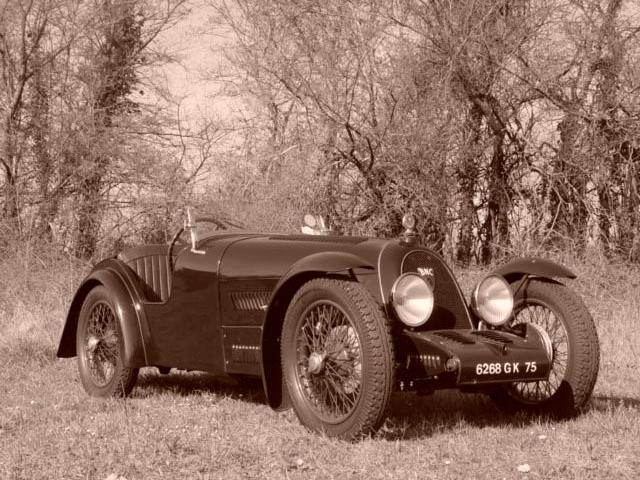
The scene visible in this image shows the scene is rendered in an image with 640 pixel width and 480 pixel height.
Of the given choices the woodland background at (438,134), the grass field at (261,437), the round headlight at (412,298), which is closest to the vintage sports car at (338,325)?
the round headlight at (412,298)

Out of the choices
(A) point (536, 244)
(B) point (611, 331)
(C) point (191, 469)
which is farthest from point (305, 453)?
(A) point (536, 244)

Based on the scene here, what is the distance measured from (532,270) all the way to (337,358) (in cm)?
152

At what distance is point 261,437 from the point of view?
5.14 metres

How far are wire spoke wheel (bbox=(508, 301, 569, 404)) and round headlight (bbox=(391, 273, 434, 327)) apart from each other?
79 centimetres

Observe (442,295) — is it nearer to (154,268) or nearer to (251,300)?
(251,300)

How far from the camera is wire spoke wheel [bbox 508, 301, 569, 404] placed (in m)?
5.81

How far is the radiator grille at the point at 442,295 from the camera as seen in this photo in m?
5.61

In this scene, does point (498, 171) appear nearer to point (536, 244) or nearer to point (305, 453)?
point (536, 244)

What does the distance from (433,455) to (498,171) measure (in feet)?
31.9

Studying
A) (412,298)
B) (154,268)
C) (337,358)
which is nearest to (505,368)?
(412,298)

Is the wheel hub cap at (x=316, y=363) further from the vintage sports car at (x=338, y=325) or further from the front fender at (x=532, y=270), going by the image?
the front fender at (x=532, y=270)

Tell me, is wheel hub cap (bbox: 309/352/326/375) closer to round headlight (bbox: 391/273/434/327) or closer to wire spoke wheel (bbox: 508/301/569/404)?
round headlight (bbox: 391/273/434/327)

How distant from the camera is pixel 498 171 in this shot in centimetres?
1404

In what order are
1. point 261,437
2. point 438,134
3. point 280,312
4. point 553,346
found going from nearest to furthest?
1. point 261,437
2. point 280,312
3. point 553,346
4. point 438,134
